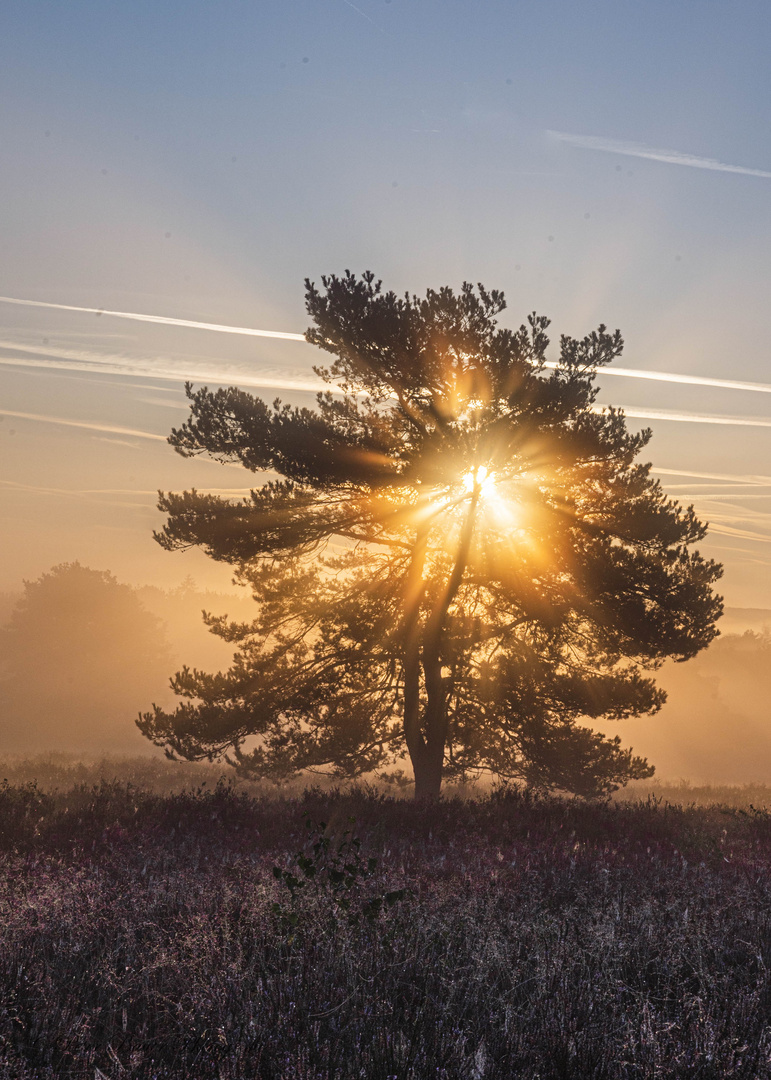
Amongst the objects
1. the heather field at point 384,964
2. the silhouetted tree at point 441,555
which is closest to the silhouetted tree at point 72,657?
the silhouetted tree at point 441,555

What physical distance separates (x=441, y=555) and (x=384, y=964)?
11.9 m

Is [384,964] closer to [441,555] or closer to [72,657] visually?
[441,555]

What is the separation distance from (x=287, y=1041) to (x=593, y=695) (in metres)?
11.6

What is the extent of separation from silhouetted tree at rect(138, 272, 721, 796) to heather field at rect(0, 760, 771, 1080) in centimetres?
600

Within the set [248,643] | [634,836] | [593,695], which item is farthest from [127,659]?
[634,836]

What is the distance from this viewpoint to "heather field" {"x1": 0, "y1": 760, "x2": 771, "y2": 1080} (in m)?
2.89

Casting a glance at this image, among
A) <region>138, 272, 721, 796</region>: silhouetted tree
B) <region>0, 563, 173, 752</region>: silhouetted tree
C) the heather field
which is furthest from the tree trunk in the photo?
<region>0, 563, 173, 752</region>: silhouetted tree

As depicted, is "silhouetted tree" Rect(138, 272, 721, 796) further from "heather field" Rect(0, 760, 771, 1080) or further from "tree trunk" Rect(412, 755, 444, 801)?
"heather field" Rect(0, 760, 771, 1080)

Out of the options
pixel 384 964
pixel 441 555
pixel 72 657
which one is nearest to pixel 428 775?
pixel 441 555

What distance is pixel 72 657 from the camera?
56.9 metres

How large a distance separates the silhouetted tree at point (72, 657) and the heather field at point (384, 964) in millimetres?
51900

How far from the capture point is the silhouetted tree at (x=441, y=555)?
13.4 meters

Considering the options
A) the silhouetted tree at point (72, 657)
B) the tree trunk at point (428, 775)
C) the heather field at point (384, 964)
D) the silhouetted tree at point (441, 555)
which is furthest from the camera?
the silhouetted tree at point (72, 657)

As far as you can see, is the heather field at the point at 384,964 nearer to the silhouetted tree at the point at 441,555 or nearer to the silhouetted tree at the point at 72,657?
the silhouetted tree at the point at 441,555
